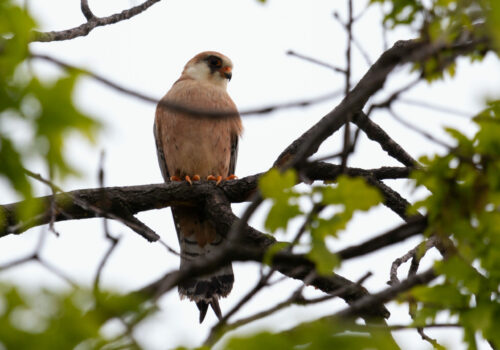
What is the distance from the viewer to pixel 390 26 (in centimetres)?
253

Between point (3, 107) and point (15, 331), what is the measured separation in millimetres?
505

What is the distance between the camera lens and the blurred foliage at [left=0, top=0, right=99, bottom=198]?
142cm

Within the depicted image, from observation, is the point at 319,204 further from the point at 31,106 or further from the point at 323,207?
the point at 31,106

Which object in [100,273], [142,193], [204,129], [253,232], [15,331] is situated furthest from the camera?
[204,129]

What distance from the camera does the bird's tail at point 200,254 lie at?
475cm

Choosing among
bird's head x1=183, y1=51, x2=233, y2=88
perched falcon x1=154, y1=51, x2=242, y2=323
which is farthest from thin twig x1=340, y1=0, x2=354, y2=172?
bird's head x1=183, y1=51, x2=233, y2=88

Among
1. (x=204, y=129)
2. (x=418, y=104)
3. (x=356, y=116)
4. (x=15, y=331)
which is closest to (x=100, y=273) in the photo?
(x=15, y=331)

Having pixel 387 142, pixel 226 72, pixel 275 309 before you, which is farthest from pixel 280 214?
pixel 226 72

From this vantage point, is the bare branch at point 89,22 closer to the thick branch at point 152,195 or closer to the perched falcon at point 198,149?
the thick branch at point 152,195

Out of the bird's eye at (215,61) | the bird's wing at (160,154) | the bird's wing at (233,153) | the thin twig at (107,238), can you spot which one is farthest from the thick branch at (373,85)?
the bird's eye at (215,61)

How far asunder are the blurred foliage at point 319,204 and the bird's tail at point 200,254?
2646 millimetres

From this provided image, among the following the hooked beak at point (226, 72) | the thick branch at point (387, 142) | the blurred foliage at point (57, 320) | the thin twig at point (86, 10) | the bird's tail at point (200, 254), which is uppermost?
the thin twig at point (86, 10)

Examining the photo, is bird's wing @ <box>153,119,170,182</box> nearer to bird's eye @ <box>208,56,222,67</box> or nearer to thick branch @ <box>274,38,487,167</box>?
bird's eye @ <box>208,56,222,67</box>

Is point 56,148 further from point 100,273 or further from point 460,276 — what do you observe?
point 460,276
